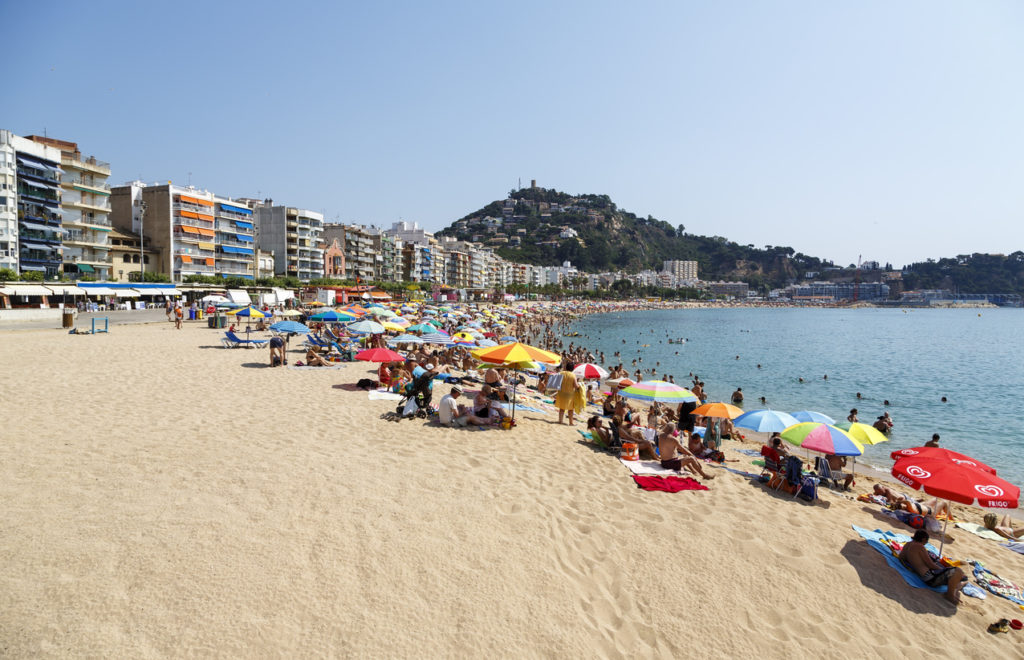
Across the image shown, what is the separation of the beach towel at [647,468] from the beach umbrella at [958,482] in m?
2.95

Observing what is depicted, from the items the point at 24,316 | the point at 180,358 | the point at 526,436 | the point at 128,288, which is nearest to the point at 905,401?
the point at 526,436

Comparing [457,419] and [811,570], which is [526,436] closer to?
[457,419]

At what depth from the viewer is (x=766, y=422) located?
913 centimetres

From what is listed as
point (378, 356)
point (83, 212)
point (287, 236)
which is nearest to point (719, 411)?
point (378, 356)

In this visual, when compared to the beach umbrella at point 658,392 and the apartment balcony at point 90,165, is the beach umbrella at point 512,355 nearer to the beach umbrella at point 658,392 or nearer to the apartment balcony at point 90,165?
the beach umbrella at point 658,392

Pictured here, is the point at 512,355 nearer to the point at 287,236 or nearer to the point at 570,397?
the point at 570,397

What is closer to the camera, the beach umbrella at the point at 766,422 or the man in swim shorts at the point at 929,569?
the man in swim shorts at the point at 929,569

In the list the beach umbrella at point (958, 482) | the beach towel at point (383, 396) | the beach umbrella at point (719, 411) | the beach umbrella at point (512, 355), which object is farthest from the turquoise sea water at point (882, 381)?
the beach towel at point (383, 396)

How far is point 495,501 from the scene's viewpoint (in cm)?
621

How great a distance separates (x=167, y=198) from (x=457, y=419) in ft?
202

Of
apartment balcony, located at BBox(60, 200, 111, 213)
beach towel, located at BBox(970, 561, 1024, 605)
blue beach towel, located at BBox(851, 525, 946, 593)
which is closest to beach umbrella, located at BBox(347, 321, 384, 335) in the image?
blue beach towel, located at BBox(851, 525, 946, 593)

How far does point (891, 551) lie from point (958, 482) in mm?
1115

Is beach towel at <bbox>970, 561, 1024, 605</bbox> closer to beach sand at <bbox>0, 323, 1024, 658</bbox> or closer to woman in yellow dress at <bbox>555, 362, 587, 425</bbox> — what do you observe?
beach sand at <bbox>0, 323, 1024, 658</bbox>

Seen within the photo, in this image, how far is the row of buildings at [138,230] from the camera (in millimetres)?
41906
